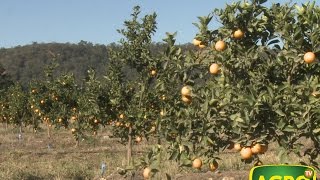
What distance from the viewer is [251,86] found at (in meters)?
4.00

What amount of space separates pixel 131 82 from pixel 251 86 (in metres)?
9.17

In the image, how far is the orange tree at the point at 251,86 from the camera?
12.6 ft

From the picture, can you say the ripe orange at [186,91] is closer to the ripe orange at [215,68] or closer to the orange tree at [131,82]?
the ripe orange at [215,68]

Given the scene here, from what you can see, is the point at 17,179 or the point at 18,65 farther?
the point at 18,65

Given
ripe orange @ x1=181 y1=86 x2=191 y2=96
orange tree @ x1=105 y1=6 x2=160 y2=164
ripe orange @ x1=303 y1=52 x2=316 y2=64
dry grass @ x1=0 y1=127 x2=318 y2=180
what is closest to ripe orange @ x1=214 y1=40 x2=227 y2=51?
ripe orange @ x1=181 y1=86 x2=191 y2=96

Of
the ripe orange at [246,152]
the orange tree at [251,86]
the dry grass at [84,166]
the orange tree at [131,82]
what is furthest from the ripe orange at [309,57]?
the orange tree at [131,82]

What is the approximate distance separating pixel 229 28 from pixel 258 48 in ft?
1.05

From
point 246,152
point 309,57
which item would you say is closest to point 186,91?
point 246,152

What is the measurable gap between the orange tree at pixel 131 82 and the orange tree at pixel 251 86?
23.3 feet

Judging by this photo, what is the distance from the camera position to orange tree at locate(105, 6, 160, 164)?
39.2ft

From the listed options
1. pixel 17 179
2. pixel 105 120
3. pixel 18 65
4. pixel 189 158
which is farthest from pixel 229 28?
pixel 18 65

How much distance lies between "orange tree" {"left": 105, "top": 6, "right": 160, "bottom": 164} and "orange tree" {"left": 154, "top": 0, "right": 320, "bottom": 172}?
7.11 metres

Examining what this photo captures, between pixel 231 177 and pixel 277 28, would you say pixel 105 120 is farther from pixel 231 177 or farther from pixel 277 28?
pixel 277 28

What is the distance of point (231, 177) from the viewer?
10352mm
